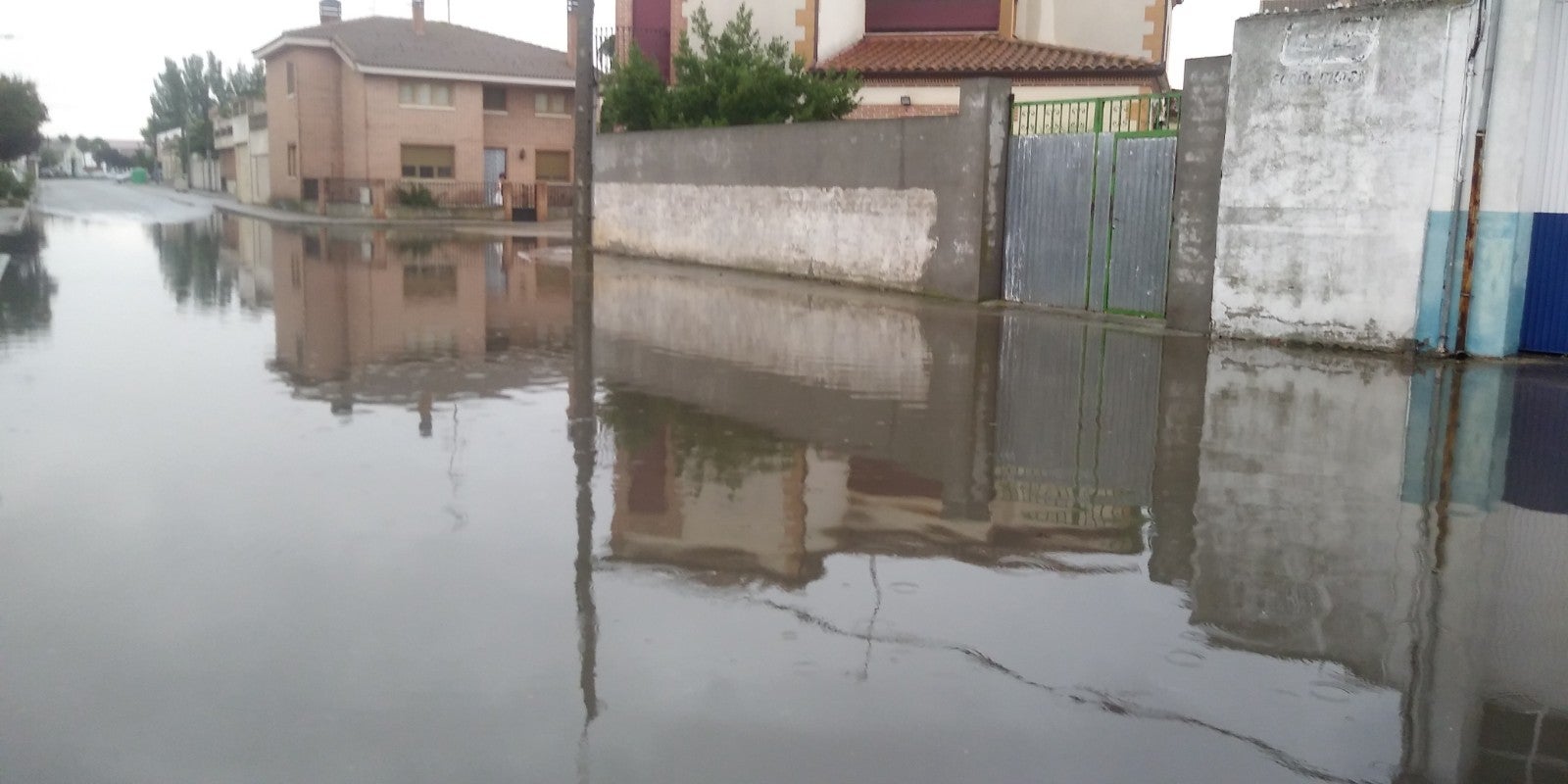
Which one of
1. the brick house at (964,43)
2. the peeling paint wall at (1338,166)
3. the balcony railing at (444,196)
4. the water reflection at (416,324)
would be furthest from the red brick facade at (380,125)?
the peeling paint wall at (1338,166)

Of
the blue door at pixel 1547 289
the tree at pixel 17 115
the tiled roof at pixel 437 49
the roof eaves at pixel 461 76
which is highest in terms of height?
the tiled roof at pixel 437 49

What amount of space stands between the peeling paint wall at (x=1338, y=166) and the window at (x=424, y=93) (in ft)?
133

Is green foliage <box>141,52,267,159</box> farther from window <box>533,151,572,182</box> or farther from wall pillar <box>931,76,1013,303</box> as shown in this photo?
wall pillar <box>931,76,1013,303</box>

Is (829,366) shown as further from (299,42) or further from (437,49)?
(299,42)

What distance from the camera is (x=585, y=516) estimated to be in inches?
252

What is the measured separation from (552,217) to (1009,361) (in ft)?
129

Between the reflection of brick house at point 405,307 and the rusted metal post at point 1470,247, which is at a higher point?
the rusted metal post at point 1470,247

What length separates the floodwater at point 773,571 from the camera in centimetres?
401

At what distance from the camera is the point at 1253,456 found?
808 centimetres

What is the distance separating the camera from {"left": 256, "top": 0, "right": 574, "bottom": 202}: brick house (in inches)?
1911

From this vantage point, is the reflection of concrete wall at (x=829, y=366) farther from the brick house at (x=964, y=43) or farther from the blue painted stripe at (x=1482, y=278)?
the brick house at (x=964, y=43)

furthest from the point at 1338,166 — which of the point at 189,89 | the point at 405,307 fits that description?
the point at 189,89

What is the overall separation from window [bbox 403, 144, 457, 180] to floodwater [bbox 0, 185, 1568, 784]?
39037 millimetres

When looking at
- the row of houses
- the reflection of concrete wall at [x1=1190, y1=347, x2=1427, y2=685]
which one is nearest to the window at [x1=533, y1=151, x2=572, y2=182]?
the row of houses
